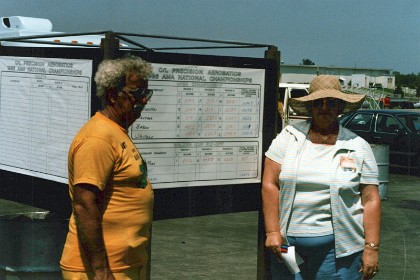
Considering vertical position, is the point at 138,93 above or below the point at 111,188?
above

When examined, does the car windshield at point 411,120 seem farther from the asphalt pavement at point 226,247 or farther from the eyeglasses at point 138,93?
the eyeglasses at point 138,93

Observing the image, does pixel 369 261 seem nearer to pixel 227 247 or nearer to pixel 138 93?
pixel 138 93

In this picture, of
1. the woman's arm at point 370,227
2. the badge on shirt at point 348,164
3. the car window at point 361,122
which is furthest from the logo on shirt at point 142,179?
the car window at point 361,122

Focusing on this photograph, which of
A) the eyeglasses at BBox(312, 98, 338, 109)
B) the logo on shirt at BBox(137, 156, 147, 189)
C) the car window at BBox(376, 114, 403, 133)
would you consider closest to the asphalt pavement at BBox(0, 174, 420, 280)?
the eyeglasses at BBox(312, 98, 338, 109)

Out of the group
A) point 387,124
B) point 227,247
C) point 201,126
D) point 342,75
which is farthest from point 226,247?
point 342,75

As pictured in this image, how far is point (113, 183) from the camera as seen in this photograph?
135 inches

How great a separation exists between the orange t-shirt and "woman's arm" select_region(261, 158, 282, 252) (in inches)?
35.2

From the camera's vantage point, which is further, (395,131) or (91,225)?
(395,131)

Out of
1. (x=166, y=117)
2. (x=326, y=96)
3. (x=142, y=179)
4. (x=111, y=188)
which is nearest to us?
(x=111, y=188)

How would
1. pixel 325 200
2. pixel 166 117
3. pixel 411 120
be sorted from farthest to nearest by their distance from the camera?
pixel 411 120 → pixel 166 117 → pixel 325 200

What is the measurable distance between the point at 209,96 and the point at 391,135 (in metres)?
13.6

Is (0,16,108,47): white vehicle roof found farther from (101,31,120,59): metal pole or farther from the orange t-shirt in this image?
the orange t-shirt

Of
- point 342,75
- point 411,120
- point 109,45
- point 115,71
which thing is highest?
point 342,75

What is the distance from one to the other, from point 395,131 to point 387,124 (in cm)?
38
